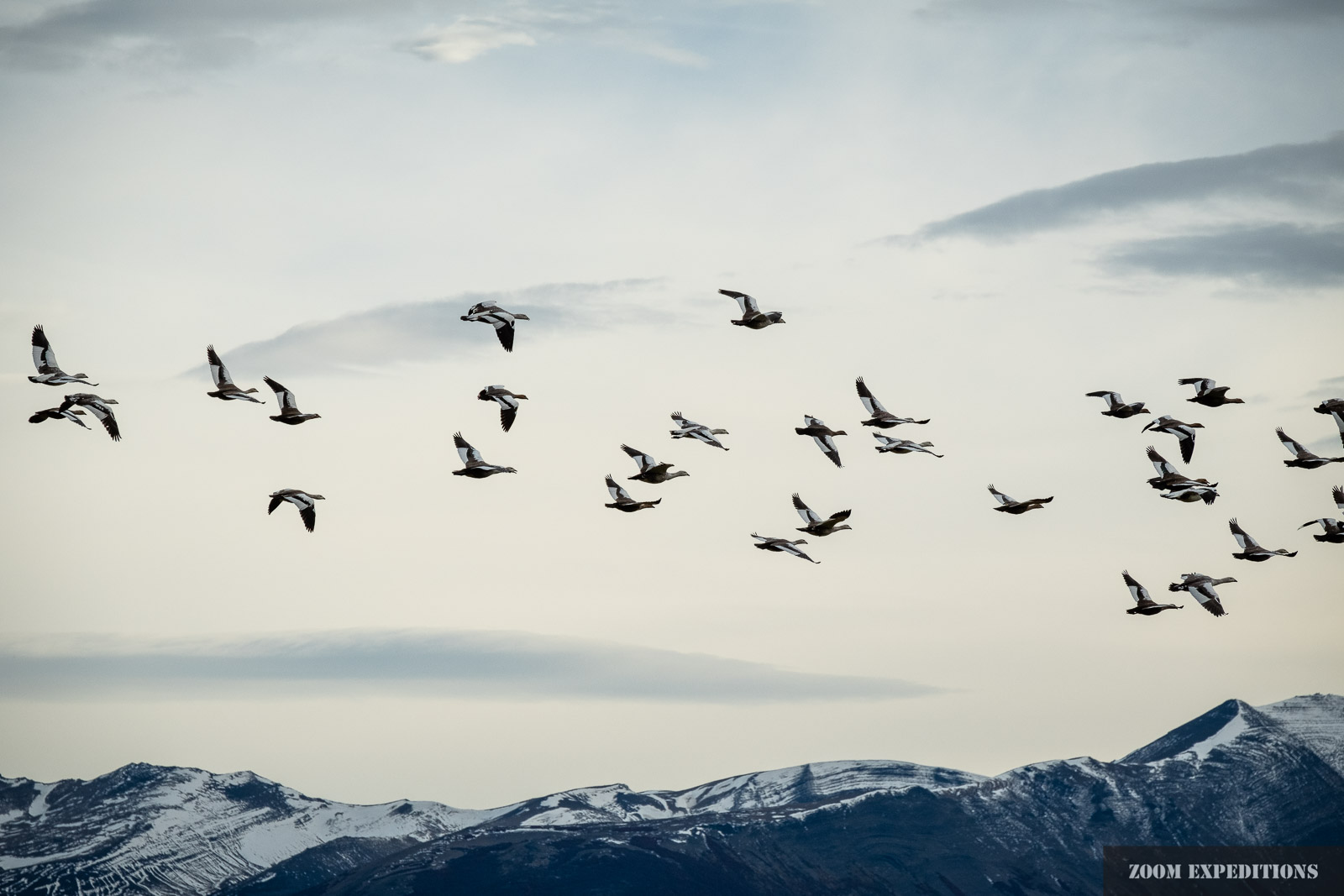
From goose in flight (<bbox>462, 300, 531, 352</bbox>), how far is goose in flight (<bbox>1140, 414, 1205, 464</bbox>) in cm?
3699

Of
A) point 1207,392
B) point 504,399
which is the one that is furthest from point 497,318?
point 1207,392

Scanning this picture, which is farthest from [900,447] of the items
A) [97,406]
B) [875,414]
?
[97,406]

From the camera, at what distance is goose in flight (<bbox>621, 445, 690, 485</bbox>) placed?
100188 mm

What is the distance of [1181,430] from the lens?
10181 cm

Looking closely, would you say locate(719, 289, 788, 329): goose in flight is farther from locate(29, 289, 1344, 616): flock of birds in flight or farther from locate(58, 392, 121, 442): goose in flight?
locate(58, 392, 121, 442): goose in flight

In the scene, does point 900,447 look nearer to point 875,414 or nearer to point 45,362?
point 875,414

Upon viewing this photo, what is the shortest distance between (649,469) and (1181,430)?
31.4 meters

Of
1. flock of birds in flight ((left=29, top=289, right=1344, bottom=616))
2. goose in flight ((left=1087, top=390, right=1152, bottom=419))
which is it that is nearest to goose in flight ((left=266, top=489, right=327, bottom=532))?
flock of birds in flight ((left=29, top=289, right=1344, bottom=616))

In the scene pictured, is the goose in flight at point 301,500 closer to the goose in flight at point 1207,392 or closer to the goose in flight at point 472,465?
the goose in flight at point 472,465

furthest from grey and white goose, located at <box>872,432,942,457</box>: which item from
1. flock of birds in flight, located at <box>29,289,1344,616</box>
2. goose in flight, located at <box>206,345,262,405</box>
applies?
goose in flight, located at <box>206,345,262,405</box>

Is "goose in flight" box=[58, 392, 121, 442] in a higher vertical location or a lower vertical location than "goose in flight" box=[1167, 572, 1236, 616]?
higher

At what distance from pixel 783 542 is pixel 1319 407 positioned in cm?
3200

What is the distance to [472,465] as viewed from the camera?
328ft

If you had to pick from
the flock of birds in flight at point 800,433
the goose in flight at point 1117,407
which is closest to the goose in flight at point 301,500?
the flock of birds in flight at point 800,433
